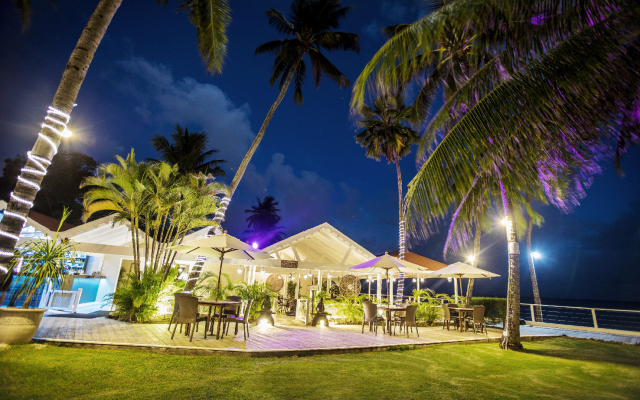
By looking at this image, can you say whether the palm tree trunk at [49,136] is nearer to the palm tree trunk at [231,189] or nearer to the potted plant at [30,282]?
the potted plant at [30,282]

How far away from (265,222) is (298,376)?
4144 cm

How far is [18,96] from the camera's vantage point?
12664 millimetres

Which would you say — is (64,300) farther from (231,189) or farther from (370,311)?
(370,311)

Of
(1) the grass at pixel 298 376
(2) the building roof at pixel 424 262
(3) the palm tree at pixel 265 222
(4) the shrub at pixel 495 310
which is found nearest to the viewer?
(1) the grass at pixel 298 376

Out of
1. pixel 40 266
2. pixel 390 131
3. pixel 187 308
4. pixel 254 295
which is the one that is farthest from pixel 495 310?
pixel 40 266

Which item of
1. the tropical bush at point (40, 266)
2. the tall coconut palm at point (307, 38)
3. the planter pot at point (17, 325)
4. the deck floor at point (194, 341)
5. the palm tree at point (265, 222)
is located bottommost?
the deck floor at point (194, 341)

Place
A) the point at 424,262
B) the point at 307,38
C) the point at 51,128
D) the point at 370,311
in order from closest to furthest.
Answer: the point at 51,128, the point at 370,311, the point at 307,38, the point at 424,262

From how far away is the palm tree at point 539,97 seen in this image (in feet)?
10.0

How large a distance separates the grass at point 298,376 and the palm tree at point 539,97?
2432 millimetres

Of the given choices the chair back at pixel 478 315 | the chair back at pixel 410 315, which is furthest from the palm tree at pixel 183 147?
the chair back at pixel 478 315

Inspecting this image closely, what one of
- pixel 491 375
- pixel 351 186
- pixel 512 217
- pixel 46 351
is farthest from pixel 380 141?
pixel 351 186

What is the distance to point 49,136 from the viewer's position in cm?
527

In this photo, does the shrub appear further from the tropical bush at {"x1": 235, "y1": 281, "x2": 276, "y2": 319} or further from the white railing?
the white railing

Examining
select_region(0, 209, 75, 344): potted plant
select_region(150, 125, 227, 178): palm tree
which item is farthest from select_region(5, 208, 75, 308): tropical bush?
select_region(150, 125, 227, 178): palm tree
